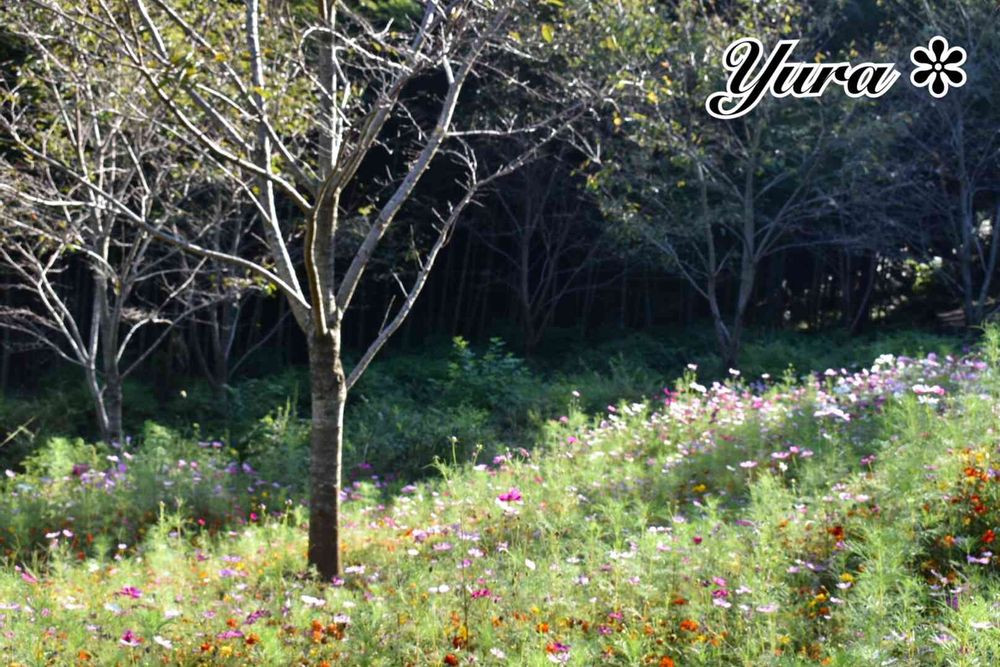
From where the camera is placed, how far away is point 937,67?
1370cm

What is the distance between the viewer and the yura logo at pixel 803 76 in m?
10.8

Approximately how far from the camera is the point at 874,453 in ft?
18.6

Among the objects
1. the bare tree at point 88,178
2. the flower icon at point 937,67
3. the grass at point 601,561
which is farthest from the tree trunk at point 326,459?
the flower icon at point 937,67

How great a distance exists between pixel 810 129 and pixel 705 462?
25.4 ft

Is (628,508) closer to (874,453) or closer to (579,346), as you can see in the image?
(874,453)

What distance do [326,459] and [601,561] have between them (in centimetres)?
145

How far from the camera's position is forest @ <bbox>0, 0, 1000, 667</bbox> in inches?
161

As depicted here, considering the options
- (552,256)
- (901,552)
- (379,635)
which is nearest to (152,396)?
(552,256)

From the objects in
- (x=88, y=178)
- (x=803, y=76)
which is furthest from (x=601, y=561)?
(x=803, y=76)

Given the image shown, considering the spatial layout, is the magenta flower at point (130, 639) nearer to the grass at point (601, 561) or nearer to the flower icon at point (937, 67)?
the grass at point (601, 561)

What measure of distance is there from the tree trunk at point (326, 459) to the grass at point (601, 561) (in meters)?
0.13

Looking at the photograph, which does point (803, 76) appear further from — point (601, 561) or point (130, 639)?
point (130, 639)

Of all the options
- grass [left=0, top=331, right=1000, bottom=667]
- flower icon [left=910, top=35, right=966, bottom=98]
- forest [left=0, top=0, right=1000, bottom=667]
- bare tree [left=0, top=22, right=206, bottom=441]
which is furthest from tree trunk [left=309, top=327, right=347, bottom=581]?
flower icon [left=910, top=35, right=966, bottom=98]

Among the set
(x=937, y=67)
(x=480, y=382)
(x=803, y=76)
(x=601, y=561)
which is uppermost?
(x=937, y=67)
